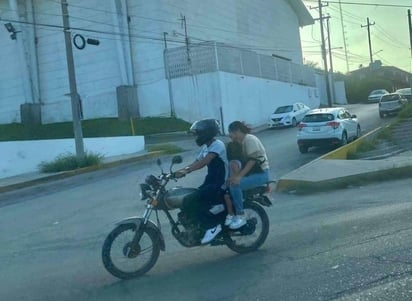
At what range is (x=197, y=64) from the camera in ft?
112

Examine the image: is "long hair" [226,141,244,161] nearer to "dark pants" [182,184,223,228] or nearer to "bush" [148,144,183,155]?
"dark pants" [182,184,223,228]

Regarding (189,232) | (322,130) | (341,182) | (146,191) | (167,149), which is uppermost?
(322,130)

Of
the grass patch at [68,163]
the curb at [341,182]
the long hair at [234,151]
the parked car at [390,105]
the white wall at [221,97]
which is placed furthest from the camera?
the parked car at [390,105]

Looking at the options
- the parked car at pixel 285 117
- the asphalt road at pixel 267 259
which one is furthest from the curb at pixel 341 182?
the parked car at pixel 285 117

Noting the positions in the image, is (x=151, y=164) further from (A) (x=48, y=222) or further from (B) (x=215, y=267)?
(B) (x=215, y=267)

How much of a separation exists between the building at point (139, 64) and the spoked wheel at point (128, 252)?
2697cm

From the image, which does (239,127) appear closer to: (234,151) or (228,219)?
(234,151)

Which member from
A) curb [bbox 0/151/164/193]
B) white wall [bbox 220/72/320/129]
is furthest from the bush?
white wall [bbox 220/72/320/129]

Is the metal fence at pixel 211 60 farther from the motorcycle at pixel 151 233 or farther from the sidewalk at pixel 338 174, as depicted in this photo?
the motorcycle at pixel 151 233

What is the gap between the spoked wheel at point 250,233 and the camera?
683 cm

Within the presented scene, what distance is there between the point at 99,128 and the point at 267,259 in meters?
29.9

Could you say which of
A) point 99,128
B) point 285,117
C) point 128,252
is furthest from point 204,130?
point 99,128

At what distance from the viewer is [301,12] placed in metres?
59.0

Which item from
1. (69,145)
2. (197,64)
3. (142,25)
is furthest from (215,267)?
(142,25)
